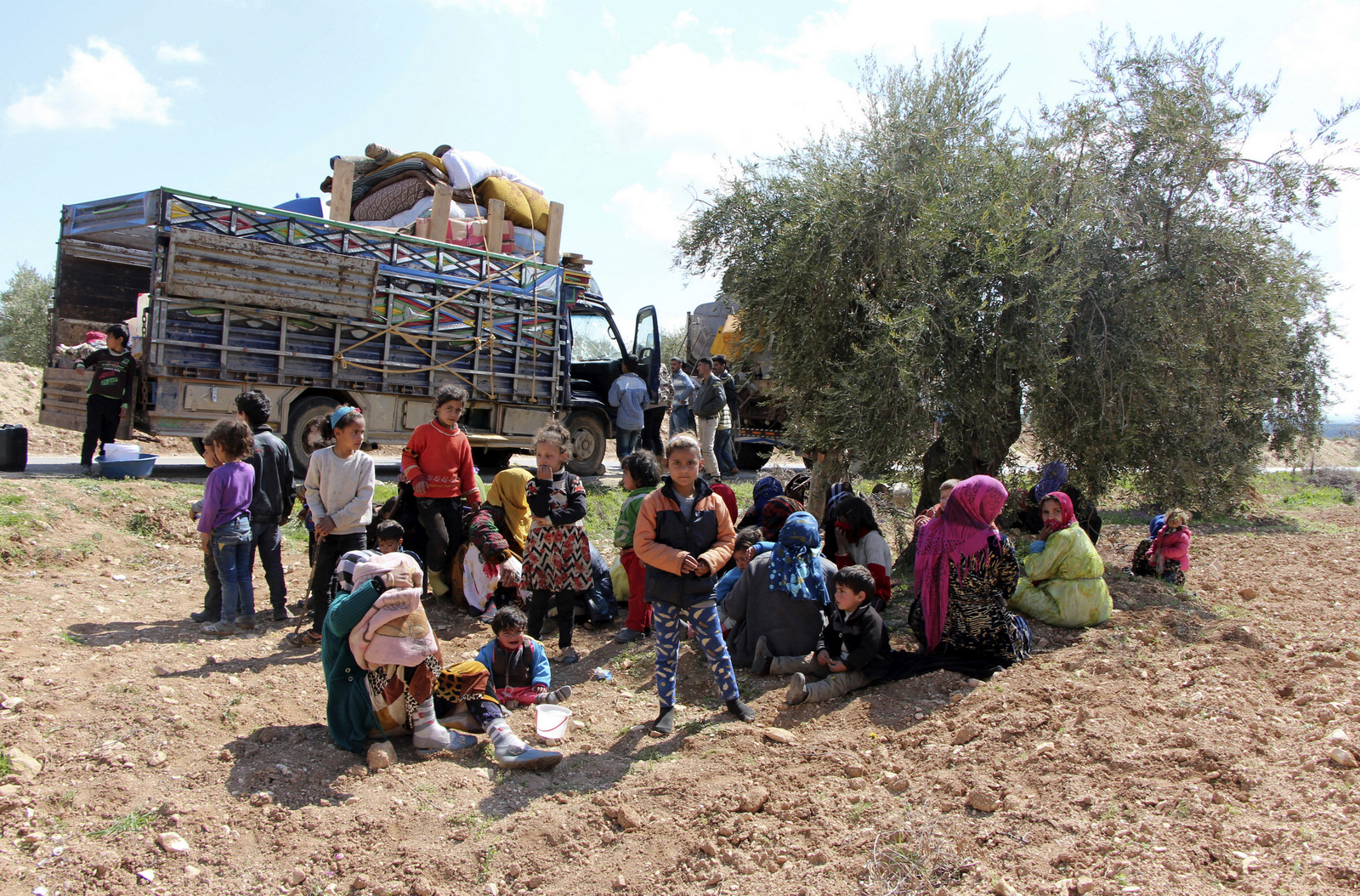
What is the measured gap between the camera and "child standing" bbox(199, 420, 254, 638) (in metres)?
5.18

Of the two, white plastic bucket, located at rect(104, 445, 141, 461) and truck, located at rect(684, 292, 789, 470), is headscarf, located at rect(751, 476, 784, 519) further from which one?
truck, located at rect(684, 292, 789, 470)

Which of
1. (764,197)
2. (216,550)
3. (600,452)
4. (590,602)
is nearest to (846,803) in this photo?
(590,602)

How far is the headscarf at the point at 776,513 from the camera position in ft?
19.7

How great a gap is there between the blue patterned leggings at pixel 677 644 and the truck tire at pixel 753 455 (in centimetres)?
1159

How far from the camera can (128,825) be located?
10.5ft

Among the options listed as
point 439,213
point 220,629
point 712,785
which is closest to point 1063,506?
point 712,785

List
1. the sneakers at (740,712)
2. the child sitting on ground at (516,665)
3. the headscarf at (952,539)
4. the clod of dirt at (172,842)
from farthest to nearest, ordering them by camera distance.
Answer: the headscarf at (952,539) < the child sitting on ground at (516,665) < the sneakers at (740,712) < the clod of dirt at (172,842)

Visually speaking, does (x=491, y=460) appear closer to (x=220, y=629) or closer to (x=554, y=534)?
(x=220, y=629)

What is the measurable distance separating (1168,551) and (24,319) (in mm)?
31538

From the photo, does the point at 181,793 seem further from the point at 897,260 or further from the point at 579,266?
the point at 579,266

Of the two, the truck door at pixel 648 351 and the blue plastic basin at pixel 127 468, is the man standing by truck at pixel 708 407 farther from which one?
the blue plastic basin at pixel 127 468

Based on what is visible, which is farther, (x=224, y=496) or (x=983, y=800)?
(x=224, y=496)

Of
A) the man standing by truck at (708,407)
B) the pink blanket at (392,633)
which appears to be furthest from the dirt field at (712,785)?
the man standing by truck at (708,407)

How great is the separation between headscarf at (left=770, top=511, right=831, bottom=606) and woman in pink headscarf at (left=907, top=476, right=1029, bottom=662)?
669 millimetres
